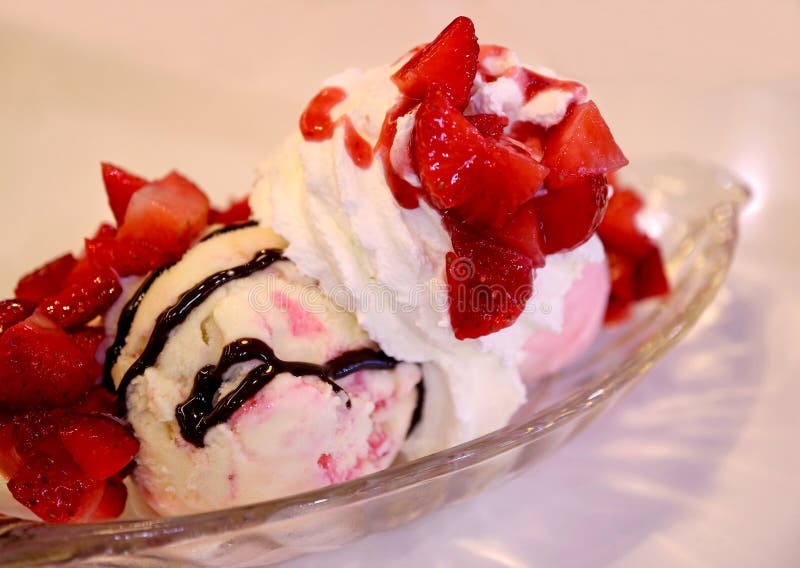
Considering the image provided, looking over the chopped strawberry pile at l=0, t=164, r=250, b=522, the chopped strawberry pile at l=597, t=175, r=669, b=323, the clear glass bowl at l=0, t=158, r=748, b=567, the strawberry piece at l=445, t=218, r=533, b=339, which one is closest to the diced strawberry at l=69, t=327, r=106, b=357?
the chopped strawberry pile at l=0, t=164, r=250, b=522

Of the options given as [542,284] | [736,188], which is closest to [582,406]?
[542,284]

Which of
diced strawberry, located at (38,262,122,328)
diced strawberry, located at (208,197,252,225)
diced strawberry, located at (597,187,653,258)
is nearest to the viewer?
diced strawberry, located at (38,262,122,328)

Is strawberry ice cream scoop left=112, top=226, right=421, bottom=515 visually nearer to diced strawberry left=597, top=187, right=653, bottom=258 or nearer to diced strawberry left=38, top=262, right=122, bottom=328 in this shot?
diced strawberry left=38, top=262, right=122, bottom=328

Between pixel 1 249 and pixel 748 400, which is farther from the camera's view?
pixel 1 249

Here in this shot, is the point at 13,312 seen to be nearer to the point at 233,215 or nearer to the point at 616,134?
the point at 233,215

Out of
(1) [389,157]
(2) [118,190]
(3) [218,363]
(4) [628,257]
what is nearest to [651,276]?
(4) [628,257]

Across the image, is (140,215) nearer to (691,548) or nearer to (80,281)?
(80,281)
